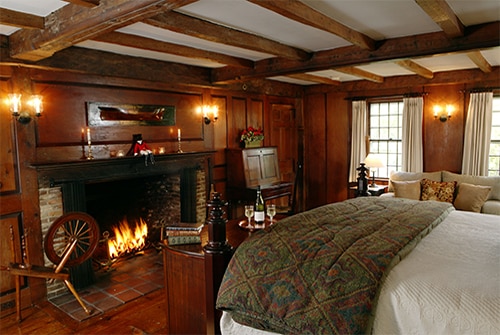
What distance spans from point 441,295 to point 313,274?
2.17 ft

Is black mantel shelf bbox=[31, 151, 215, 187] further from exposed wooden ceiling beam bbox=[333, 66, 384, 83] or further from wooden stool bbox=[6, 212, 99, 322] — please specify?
exposed wooden ceiling beam bbox=[333, 66, 384, 83]

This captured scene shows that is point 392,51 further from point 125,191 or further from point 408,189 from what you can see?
point 125,191

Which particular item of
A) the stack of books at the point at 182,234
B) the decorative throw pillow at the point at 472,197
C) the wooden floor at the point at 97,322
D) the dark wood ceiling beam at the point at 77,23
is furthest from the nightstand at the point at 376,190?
the dark wood ceiling beam at the point at 77,23

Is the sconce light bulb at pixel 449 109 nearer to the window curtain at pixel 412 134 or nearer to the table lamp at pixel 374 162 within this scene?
the window curtain at pixel 412 134

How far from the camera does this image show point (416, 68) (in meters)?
4.98

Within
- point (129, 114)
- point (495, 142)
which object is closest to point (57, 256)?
point (129, 114)

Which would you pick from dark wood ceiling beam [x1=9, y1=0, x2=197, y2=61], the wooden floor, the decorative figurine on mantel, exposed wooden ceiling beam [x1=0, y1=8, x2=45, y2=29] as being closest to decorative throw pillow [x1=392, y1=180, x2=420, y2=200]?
the decorative figurine on mantel

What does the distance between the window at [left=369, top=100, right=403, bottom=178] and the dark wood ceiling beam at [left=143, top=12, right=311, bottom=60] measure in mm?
3297

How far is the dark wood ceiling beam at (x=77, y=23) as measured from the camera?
6.60ft

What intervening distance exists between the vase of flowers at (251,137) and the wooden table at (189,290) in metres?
3.22

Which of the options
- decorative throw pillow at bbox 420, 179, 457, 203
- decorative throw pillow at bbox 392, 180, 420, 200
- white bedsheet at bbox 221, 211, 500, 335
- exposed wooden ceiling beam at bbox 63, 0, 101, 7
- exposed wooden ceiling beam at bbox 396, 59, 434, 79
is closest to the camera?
white bedsheet at bbox 221, 211, 500, 335

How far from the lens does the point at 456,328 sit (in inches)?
69.0

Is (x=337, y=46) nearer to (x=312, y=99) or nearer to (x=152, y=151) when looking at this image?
(x=152, y=151)

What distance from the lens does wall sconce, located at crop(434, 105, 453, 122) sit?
19.2ft
